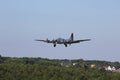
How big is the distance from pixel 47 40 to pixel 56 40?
1.53 metres

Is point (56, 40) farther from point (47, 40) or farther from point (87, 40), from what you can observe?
point (87, 40)

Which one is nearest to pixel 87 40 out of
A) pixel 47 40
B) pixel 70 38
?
pixel 70 38

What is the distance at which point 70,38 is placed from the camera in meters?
54.9

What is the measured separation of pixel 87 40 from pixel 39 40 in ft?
20.1

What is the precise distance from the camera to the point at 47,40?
192 feet

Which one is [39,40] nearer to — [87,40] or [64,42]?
[64,42]

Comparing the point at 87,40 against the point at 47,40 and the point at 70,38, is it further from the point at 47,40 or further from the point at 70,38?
the point at 47,40

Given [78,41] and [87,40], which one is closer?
[87,40]

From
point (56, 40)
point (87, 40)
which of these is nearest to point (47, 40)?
point (56, 40)

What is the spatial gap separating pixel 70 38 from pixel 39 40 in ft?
10.5

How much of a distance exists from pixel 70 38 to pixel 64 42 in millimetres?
836

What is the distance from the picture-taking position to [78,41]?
5572cm

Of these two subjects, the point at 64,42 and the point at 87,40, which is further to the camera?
the point at 64,42

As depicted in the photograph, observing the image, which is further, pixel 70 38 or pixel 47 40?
pixel 47 40
